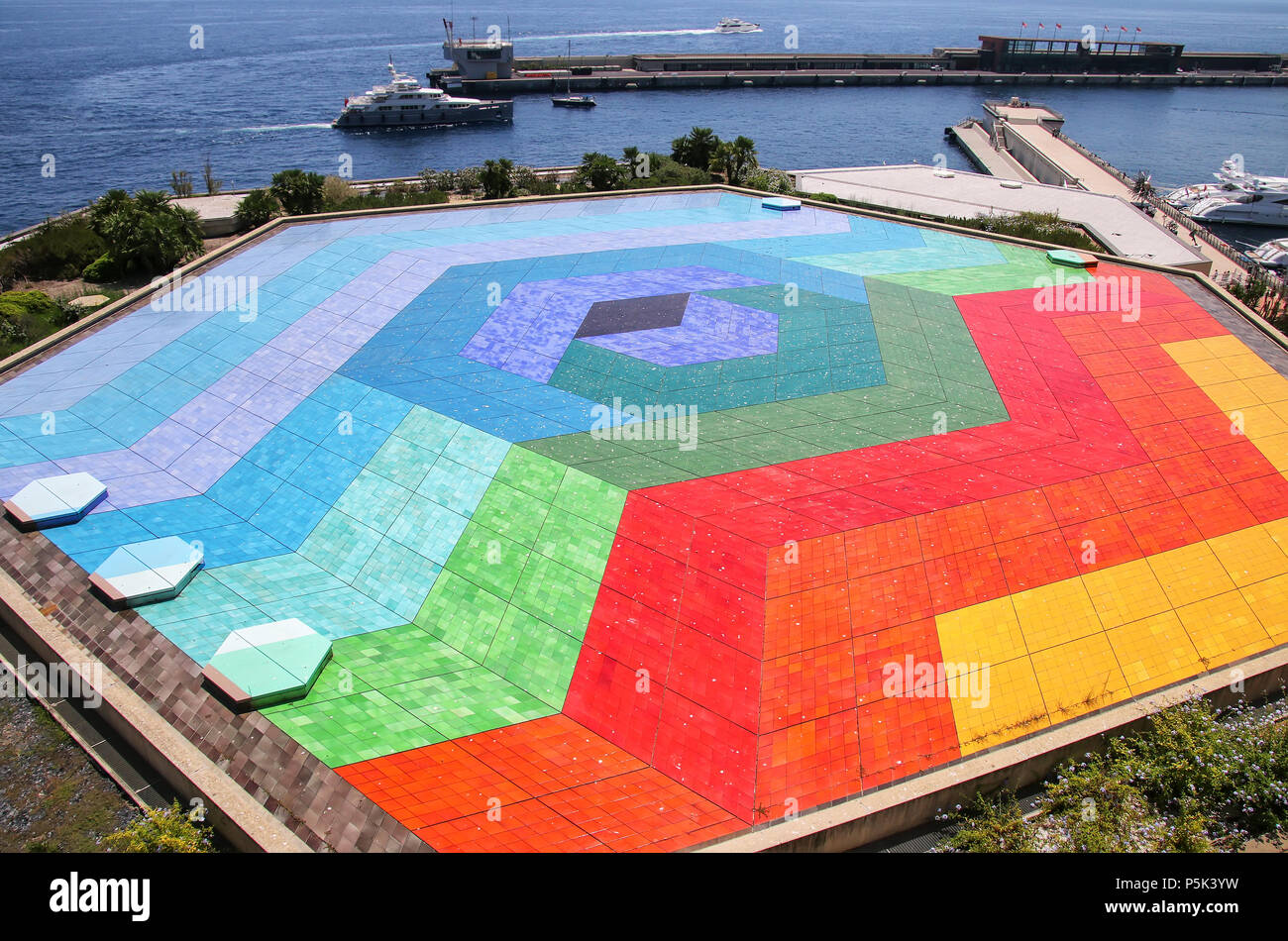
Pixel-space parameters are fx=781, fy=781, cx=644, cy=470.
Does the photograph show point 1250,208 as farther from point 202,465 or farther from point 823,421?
point 202,465

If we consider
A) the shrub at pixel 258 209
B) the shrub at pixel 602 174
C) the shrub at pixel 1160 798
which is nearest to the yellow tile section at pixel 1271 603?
the shrub at pixel 1160 798

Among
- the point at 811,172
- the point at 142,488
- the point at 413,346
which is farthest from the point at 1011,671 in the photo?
the point at 811,172

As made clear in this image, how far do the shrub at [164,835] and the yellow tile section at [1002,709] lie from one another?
1833cm

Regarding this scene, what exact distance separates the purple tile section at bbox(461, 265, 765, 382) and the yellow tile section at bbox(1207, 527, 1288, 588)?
21215mm

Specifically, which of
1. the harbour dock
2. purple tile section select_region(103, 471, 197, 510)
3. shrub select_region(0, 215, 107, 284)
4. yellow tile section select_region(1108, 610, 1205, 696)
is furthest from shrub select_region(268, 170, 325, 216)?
the harbour dock

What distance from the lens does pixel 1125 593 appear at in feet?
76.7

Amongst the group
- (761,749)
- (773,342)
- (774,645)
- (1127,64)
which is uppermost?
(1127,64)

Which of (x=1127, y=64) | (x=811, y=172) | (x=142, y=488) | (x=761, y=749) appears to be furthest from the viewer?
(x=1127, y=64)

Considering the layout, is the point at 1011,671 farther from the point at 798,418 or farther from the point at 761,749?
the point at 798,418

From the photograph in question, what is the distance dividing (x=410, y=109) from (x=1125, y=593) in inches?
4874

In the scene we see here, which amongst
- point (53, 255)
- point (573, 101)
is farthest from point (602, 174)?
point (573, 101)

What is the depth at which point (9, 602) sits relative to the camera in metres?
22.0

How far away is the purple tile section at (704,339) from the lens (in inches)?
1250
